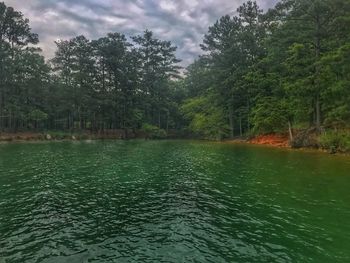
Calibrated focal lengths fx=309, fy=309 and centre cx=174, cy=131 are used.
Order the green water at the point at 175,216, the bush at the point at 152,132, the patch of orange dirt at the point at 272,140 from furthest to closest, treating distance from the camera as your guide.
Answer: the bush at the point at 152,132 < the patch of orange dirt at the point at 272,140 < the green water at the point at 175,216

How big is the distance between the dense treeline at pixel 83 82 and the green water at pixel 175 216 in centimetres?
4512

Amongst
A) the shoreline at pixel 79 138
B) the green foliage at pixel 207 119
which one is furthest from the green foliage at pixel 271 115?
the green foliage at pixel 207 119

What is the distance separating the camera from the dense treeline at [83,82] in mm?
59094

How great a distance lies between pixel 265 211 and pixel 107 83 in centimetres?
6378

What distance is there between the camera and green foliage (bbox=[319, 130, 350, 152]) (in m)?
29.9

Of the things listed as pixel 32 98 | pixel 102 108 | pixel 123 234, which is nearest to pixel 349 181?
pixel 123 234

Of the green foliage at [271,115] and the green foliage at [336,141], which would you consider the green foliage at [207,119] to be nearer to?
the green foliage at [271,115]

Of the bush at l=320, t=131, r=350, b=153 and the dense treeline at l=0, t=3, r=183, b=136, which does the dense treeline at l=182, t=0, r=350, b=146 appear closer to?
the bush at l=320, t=131, r=350, b=153

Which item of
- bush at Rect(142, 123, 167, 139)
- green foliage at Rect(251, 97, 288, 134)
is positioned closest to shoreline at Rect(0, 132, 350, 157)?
green foliage at Rect(251, 97, 288, 134)

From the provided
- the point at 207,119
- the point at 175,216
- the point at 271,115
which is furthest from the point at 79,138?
the point at 175,216

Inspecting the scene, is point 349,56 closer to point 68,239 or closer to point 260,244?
point 260,244

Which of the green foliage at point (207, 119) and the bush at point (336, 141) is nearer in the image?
the bush at point (336, 141)

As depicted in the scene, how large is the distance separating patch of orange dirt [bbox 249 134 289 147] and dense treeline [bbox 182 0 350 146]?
4.05 ft

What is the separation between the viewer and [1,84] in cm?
5703
